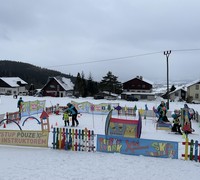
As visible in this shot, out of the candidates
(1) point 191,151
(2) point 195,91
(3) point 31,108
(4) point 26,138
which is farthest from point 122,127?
(2) point 195,91

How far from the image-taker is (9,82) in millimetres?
80125

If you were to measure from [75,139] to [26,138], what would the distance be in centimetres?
229

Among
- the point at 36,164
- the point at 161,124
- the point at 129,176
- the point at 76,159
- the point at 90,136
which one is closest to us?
the point at 129,176

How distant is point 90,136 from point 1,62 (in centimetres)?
15502

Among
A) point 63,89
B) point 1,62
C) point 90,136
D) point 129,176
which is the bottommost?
point 129,176

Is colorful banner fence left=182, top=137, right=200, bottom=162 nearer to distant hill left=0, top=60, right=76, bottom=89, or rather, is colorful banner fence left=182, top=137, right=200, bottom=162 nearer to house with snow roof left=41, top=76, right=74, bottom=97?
house with snow roof left=41, top=76, right=74, bottom=97

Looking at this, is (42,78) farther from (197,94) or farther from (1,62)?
(197,94)

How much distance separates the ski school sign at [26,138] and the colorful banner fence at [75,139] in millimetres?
663

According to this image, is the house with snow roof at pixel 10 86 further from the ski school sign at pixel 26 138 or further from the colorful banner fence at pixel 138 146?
the colorful banner fence at pixel 138 146

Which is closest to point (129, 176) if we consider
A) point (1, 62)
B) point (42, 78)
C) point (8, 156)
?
point (8, 156)

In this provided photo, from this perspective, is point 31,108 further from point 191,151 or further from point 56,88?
point 56,88

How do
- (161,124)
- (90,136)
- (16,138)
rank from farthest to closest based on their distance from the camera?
1. (161,124)
2. (16,138)
3. (90,136)

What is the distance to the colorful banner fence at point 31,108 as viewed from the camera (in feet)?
72.6

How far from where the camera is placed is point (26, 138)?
1090cm
